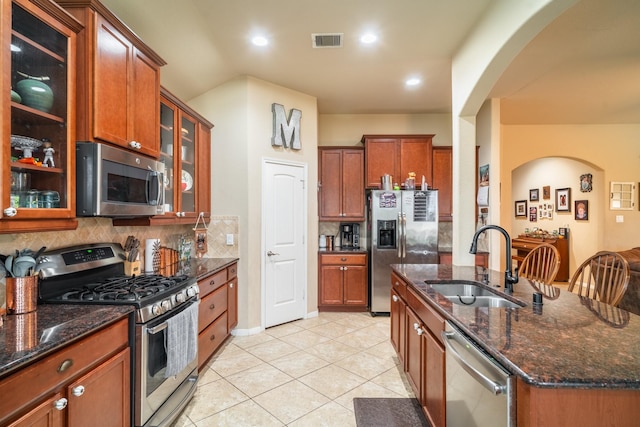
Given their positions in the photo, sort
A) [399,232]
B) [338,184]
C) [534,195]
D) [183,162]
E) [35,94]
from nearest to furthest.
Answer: [35,94], [183,162], [399,232], [338,184], [534,195]

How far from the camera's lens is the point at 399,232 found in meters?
4.14

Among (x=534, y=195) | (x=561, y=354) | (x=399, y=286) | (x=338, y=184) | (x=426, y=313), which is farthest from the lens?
(x=534, y=195)

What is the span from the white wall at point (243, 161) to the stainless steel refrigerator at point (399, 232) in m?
1.60

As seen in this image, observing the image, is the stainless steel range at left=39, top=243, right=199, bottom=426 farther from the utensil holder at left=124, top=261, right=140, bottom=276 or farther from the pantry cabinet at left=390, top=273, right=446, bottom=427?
the pantry cabinet at left=390, top=273, right=446, bottom=427

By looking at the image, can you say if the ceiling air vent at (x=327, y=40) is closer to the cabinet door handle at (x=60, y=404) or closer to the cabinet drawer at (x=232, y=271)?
the cabinet drawer at (x=232, y=271)

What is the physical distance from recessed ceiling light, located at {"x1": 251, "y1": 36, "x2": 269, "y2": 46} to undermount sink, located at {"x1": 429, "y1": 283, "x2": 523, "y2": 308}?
2653mm

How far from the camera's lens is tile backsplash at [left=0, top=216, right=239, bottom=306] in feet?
5.46

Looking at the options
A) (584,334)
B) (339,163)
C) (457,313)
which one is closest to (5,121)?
(457,313)

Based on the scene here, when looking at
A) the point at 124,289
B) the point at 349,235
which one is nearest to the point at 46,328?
the point at 124,289

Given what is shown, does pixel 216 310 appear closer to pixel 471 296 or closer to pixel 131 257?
pixel 131 257

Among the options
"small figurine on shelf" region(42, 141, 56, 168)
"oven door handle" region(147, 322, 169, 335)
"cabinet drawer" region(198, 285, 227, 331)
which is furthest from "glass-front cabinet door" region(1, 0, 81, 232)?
"cabinet drawer" region(198, 285, 227, 331)

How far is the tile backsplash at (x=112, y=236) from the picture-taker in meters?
1.66

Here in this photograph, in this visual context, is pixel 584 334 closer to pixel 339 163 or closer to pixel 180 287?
pixel 180 287

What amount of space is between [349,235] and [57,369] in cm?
392
